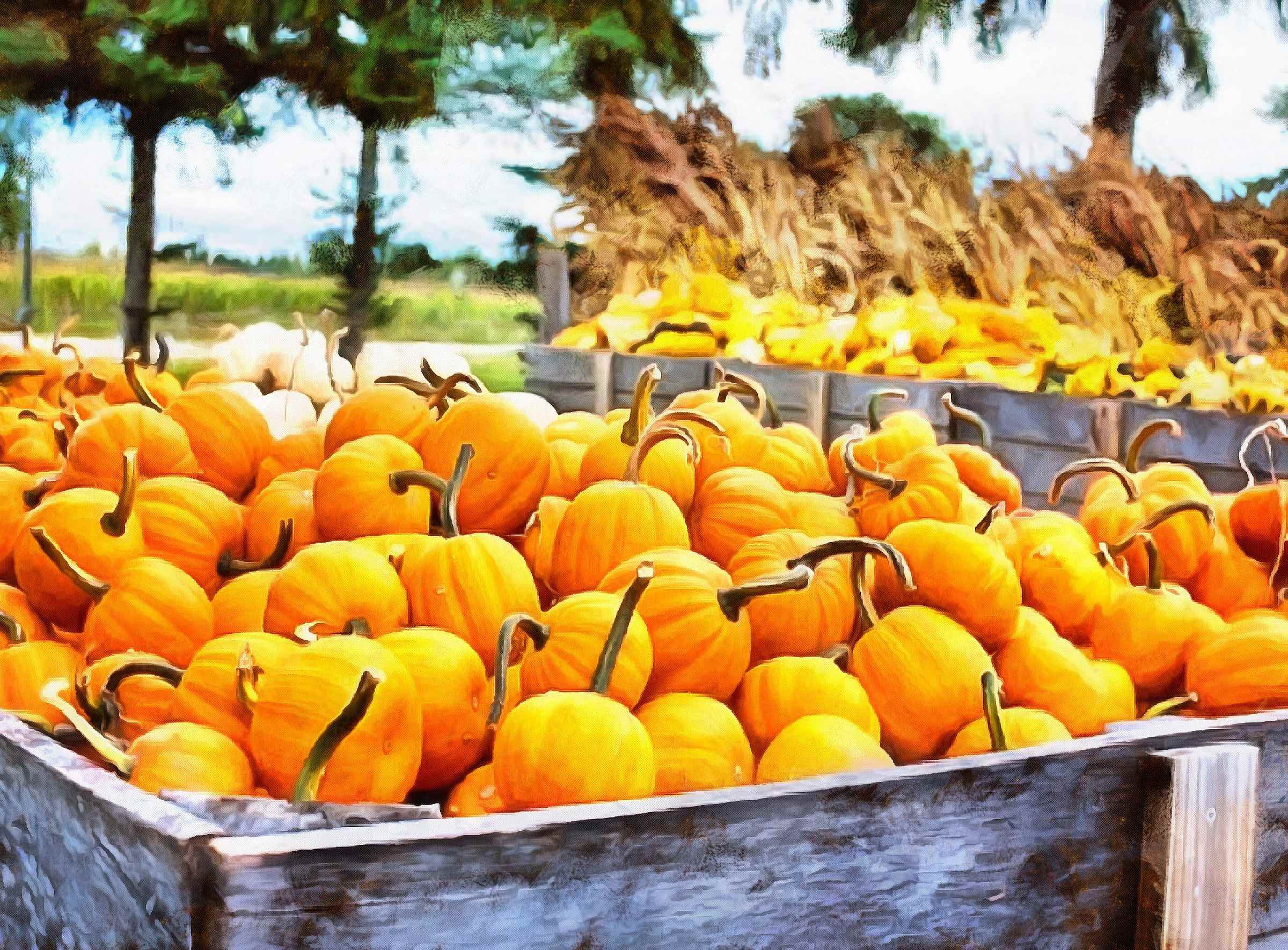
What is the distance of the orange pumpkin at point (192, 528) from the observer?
162 centimetres

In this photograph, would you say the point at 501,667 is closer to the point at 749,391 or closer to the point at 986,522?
the point at 986,522

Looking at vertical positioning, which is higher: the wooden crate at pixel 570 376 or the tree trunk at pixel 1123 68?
the tree trunk at pixel 1123 68

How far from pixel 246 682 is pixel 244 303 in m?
6.72

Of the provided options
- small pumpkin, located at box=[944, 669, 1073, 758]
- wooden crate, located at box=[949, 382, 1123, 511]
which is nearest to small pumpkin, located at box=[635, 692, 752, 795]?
small pumpkin, located at box=[944, 669, 1073, 758]

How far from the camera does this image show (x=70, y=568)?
148 cm

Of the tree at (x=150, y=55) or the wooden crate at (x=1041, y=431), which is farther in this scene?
the tree at (x=150, y=55)

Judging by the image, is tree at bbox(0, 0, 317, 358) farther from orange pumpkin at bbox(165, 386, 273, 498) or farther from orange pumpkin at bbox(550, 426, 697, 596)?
orange pumpkin at bbox(550, 426, 697, 596)

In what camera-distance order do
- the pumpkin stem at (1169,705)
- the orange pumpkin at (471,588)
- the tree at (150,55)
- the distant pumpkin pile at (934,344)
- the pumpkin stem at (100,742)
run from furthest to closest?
1. the tree at (150,55)
2. the distant pumpkin pile at (934,344)
3. the pumpkin stem at (1169,705)
4. the orange pumpkin at (471,588)
5. the pumpkin stem at (100,742)

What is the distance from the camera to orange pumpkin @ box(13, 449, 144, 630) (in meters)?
1.56

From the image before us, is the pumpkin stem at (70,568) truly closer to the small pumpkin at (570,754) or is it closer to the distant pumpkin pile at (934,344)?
the small pumpkin at (570,754)

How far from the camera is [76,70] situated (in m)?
6.64

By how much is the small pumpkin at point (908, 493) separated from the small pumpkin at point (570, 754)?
27.0 inches

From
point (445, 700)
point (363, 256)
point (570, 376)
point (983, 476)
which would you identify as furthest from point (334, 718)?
point (363, 256)

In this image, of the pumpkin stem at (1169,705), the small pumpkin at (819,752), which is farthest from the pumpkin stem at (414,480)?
the pumpkin stem at (1169,705)
